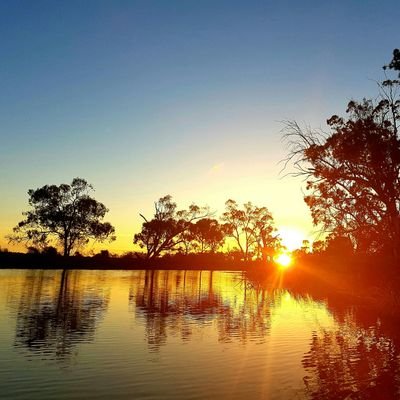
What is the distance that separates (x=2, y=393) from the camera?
11.1m

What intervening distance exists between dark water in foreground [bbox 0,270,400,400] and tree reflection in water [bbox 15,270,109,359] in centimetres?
5

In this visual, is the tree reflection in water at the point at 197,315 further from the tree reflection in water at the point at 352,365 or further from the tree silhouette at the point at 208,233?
the tree silhouette at the point at 208,233

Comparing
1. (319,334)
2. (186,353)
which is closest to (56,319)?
(186,353)

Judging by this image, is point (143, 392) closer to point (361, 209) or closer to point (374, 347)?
point (374, 347)

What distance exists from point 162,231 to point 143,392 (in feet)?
298

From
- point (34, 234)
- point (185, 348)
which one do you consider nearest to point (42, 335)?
point (185, 348)

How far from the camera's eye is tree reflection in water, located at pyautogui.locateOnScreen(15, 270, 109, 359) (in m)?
16.6

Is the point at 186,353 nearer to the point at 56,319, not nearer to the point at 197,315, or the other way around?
the point at 56,319

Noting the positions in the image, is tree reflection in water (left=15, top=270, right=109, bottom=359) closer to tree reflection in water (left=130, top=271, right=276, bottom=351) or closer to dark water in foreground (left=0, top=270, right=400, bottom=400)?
dark water in foreground (left=0, top=270, right=400, bottom=400)

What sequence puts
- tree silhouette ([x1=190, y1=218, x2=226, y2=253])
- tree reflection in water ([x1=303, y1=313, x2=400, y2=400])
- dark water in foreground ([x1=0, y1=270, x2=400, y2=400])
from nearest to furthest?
1. dark water in foreground ([x1=0, y1=270, x2=400, y2=400])
2. tree reflection in water ([x1=303, y1=313, x2=400, y2=400])
3. tree silhouette ([x1=190, y1=218, x2=226, y2=253])

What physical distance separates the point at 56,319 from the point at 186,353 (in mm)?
9083

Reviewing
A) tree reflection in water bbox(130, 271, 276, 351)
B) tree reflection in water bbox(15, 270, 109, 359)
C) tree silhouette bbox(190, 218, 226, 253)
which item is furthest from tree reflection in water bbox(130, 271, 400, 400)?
tree silhouette bbox(190, 218, 226, 253)

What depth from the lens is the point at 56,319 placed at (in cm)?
2220

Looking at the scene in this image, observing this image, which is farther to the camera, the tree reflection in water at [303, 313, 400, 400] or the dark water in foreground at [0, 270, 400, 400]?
the tree reflection in water at [303, 313, 400, 400]
